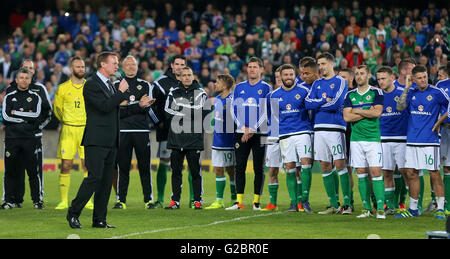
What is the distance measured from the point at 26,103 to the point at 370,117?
5.87 m

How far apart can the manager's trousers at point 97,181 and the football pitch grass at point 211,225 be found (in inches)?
11.0

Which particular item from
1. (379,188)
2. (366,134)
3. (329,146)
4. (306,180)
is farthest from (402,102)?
(306,180)

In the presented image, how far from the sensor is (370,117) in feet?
37.0

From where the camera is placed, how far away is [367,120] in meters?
11.4

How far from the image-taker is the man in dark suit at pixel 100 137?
9.68 meters

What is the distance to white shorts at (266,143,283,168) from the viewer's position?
1283 cm

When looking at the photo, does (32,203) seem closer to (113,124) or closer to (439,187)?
(113,124)

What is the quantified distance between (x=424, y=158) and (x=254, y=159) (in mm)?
2829

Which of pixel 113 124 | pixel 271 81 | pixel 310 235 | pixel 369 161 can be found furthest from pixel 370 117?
pixel 271 81

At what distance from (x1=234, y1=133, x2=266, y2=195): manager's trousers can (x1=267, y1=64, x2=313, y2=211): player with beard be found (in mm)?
485

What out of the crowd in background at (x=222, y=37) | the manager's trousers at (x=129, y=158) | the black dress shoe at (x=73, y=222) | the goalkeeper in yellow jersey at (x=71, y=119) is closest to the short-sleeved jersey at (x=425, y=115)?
the manager's trousers at (x=129, y=158)

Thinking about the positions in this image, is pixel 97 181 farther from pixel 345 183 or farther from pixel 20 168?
pixel 20 168

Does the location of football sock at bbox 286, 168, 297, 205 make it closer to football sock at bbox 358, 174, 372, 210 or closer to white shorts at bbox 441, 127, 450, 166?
football sock at bbox 358, 174, 372, 210
